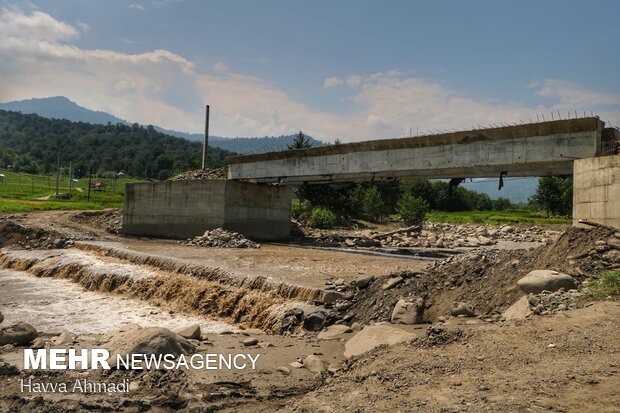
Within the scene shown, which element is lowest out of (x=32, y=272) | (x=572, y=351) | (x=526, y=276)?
(x=32, y=272)

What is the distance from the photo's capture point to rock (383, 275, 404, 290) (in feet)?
41.8

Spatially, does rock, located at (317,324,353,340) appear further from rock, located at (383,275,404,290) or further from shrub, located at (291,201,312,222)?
shrub, located at (291,201,312,222)

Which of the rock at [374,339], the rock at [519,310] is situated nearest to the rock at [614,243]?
the rock at [519,310]

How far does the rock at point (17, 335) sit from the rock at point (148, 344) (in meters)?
2.26

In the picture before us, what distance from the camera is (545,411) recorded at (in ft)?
16.8

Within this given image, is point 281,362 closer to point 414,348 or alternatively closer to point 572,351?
point 414,348

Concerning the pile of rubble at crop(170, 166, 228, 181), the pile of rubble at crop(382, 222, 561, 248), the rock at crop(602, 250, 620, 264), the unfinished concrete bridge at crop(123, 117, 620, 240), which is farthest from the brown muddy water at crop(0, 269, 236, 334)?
the pile of rubble at crop(382, 222, 561, 248)

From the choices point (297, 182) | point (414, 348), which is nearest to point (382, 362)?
point (414, 348)

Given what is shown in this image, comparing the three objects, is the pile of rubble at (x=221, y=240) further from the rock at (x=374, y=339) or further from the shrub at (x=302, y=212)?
the shrub at (x=302, y=212)

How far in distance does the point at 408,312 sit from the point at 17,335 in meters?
8.41

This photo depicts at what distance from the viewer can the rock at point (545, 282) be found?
9.73m

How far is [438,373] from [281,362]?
3264 mm

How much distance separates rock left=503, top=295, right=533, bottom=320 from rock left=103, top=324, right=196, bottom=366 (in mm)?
6241

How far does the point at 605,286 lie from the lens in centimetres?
929
